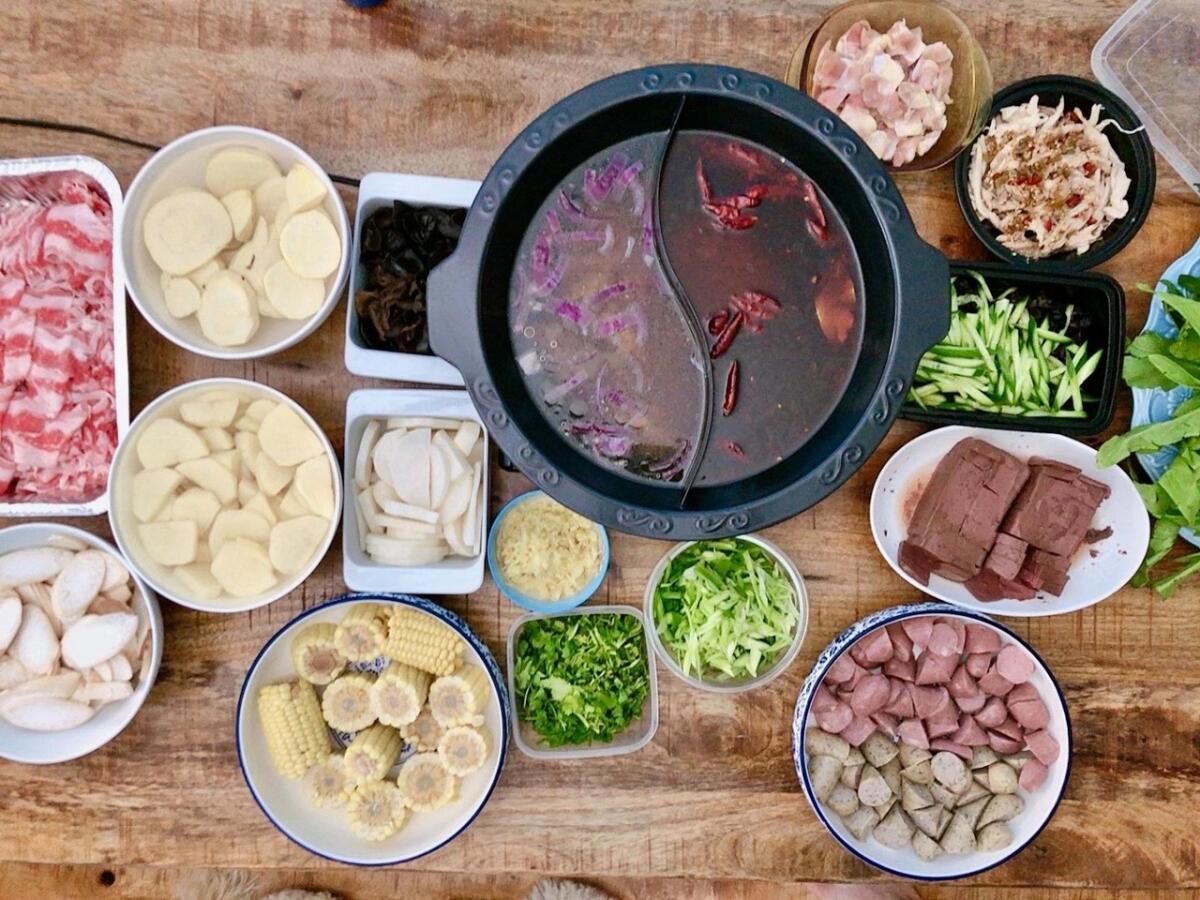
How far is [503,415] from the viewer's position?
1.61 m

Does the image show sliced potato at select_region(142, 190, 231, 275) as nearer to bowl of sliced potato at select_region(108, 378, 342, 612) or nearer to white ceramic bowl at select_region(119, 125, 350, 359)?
white ceramic bowl at select_region(119, 125, 350, 359)

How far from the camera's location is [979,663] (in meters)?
2.12

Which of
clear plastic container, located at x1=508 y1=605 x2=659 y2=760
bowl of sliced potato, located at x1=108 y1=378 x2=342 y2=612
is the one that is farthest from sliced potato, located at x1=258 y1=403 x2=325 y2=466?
clear plastic container, located at x1=508 y1=605 x2=659 y2=760

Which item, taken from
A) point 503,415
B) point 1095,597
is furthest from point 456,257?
point 1095,597

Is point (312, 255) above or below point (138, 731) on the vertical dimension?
above

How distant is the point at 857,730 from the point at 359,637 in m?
1.12

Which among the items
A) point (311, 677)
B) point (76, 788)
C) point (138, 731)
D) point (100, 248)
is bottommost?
point (76, 788)

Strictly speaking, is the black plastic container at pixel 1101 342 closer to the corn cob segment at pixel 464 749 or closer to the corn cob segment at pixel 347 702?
the corn cob segment at pixel 464 749

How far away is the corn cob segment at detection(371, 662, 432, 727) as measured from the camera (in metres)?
2.03

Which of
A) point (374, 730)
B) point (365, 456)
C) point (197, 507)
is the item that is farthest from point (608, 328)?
point (374, 730)

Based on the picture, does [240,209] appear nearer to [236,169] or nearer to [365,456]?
[236,169]

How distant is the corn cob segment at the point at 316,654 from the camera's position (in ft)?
6.67

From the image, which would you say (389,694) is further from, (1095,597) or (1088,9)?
(1088,9)

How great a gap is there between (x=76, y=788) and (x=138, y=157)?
4.74 feet
